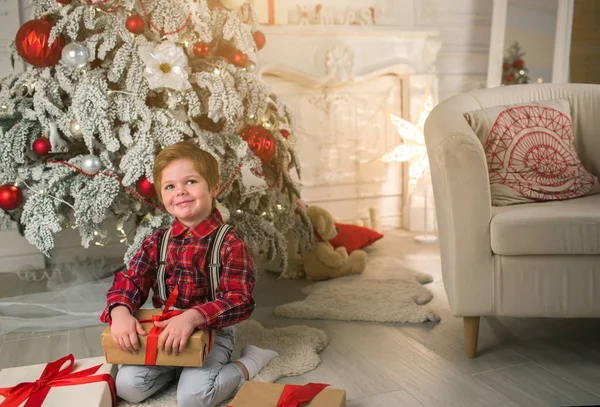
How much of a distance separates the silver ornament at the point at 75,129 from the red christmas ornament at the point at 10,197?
267 mm

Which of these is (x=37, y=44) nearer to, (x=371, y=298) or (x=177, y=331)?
(x=177, y=331)

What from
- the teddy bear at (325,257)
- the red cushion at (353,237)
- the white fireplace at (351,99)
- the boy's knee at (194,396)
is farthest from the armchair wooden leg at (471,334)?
the white fireplace at (351,99)

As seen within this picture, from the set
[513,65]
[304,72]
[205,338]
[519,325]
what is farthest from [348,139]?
[205,338]

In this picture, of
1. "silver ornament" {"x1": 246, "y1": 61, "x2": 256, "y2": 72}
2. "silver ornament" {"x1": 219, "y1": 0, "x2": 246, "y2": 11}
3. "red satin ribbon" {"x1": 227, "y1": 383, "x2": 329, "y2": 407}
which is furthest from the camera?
"silver ornament" {"x1": 246, "y1": 61, "x2": 256, "y2": 72}

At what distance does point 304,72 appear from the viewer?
11.2 feet

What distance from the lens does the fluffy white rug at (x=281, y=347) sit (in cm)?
173

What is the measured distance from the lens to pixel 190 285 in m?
1.69

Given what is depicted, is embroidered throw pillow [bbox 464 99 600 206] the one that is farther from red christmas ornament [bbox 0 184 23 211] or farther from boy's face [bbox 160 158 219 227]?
red christmas ornament [bbox 0 184 23 211]

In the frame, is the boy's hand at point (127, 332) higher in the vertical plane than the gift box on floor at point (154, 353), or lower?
higher

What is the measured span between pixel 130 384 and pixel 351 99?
2398mm

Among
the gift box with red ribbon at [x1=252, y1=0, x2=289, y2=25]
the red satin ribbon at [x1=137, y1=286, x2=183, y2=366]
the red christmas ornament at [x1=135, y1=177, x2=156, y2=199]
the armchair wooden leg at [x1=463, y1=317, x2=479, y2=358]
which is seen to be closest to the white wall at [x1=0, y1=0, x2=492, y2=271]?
the gift box with red ribbon at [x1=252, y1=0, x2=289, y2=25]

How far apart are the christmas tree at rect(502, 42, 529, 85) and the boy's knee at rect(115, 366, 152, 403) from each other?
2943mm

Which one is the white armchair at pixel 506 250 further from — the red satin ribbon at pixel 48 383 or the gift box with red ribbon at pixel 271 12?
the gift box with red ribbon at pixel 271 12

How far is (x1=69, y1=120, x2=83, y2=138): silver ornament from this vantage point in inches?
→ 80.8
